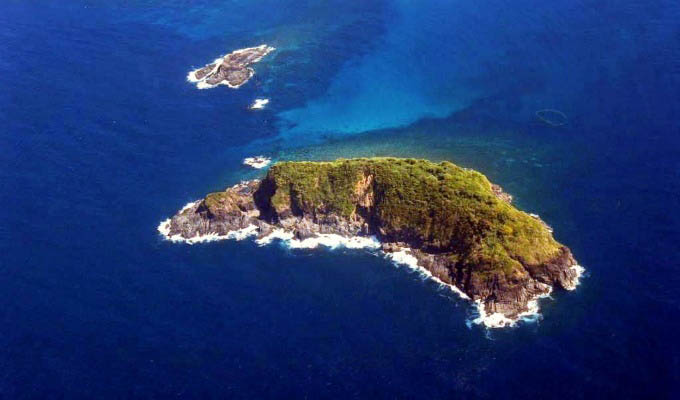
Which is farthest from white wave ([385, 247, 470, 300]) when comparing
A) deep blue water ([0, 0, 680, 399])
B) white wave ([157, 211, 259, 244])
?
white wave ([157, 211, 259, 244])

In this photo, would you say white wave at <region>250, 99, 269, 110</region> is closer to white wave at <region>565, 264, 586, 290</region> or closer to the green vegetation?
the green vegetation

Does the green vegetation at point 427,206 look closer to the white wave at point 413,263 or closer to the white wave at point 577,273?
the white wave at point 413,263

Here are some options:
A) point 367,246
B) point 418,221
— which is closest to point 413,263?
point 418,221

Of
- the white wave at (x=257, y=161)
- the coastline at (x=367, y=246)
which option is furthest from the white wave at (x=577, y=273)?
the white wave at (x=257, y=161)

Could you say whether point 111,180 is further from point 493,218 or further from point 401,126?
point 493,218

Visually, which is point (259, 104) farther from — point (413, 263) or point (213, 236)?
point (413, 263)
